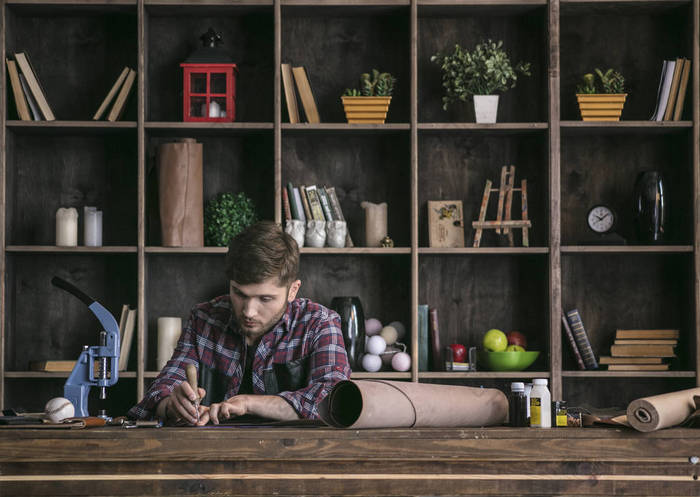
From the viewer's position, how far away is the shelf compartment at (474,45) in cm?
387

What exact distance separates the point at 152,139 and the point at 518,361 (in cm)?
190

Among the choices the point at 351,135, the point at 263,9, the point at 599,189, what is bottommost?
the point at 599,189

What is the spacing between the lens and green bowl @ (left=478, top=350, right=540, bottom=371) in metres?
3.56

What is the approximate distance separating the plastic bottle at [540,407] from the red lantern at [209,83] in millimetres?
2224

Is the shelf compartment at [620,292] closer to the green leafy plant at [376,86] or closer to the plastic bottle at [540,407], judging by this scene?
the green leafy plant at [376,86]

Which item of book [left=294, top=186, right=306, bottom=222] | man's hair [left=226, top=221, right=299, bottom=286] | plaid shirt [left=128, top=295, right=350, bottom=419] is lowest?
plaid shirt [left=128, top=295, right=350, bottom=419]

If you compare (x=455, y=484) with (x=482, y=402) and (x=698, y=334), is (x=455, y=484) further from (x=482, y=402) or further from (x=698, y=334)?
(x=698, y=334)

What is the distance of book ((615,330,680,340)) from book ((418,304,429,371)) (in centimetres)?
84

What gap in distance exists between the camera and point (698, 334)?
3.51 meters

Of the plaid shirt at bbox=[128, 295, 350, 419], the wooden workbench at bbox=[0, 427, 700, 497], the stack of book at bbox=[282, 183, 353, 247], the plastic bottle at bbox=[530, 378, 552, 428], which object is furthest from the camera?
the stack of book at bbox=[282, 183, 353, 247]

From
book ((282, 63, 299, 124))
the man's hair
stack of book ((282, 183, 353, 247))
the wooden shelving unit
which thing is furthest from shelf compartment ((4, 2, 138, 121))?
the man's hair

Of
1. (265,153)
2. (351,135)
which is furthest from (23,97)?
(351,135)

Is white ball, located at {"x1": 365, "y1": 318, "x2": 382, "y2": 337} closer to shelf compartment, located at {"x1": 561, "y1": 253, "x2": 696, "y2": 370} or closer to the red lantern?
shelf compartment, located at {"x1": 561, "y1": 253, "x2": 696, "y2": 370}

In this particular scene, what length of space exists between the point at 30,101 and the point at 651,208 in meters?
2.70
